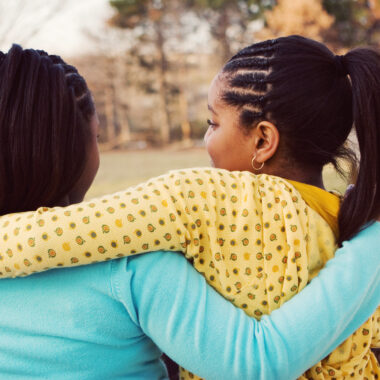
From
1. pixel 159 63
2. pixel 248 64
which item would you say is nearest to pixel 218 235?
pixel 248 64

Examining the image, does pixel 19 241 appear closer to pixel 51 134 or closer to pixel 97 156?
pixel 51 134

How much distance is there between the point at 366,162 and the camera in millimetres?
1071

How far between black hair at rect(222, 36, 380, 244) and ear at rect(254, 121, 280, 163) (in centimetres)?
2

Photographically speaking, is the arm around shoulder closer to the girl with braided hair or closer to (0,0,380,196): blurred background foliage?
the girl with braided hair

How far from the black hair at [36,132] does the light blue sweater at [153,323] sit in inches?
7.3

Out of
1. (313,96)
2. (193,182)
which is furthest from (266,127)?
(193,182)

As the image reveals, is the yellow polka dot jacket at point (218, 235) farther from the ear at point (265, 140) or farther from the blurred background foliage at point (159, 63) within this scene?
the blurred background foliage at point (159, 63)

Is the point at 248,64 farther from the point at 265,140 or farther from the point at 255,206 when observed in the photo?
the point at 255,206

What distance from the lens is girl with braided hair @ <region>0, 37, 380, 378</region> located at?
832 mm

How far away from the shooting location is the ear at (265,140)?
3.99ft

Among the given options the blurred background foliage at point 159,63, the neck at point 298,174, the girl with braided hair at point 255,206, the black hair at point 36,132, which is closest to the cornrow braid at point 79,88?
the black hair at point 36,132

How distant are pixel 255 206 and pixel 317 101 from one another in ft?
1.23

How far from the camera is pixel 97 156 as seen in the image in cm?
112

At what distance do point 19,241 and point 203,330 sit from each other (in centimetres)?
36
